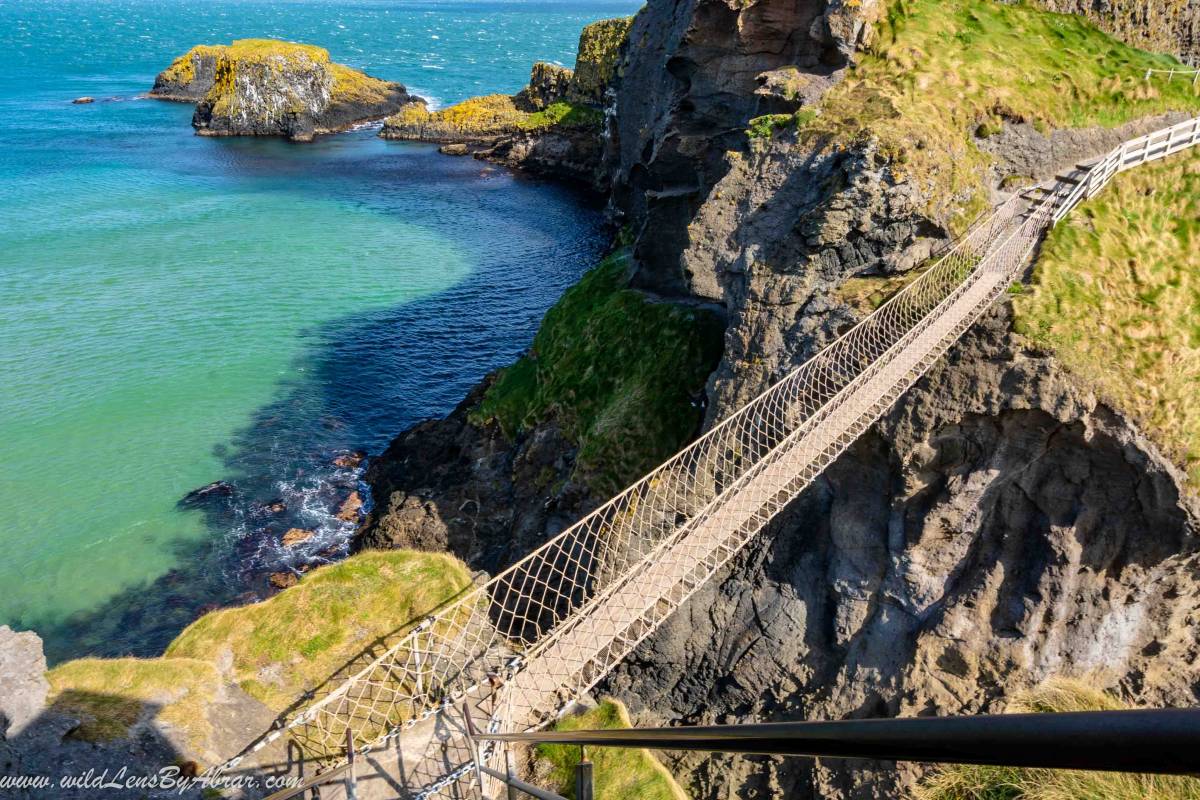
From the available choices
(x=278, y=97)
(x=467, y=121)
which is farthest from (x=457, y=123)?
(x=278, y=97)

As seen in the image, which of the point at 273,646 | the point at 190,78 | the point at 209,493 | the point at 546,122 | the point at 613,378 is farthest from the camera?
the point at 190,78

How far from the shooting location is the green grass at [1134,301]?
1498 cm

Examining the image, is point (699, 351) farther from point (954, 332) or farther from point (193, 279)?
point (193, 279)

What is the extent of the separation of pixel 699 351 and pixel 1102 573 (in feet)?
39.6

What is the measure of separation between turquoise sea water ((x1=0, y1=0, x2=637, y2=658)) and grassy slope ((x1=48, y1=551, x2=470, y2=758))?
1398cm

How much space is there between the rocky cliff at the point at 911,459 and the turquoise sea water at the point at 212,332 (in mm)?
13128

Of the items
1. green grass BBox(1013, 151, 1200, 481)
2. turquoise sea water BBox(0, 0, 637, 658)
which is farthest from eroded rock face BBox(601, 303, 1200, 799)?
turquoise sea water BBox(0, 0, 637, 658)

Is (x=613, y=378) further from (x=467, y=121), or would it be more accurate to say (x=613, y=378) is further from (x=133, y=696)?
(x=467, y=121)

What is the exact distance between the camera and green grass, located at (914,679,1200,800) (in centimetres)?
1148

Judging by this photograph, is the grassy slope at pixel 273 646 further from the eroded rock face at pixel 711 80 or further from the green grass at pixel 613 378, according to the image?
the eroded rock face at pixel 711 80

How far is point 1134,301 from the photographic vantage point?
16.7m

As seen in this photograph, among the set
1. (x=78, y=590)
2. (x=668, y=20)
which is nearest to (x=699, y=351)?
(x=668, y=20)

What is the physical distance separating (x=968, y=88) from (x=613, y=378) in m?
13.6

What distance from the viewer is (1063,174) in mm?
20875
